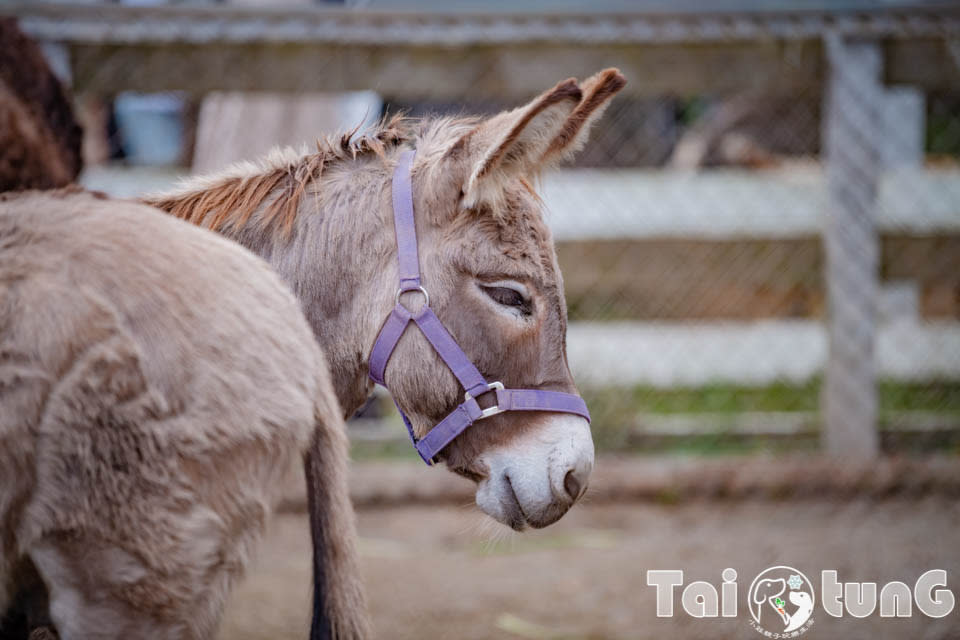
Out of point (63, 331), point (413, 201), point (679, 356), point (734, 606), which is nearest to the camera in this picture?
point (63, 331)

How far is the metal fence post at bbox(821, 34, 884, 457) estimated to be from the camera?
4234 millimetres

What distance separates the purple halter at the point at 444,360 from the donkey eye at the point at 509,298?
0.14 m

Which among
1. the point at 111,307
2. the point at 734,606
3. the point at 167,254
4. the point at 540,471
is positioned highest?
the point at 167,254

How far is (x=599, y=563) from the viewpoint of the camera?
378 centimetres

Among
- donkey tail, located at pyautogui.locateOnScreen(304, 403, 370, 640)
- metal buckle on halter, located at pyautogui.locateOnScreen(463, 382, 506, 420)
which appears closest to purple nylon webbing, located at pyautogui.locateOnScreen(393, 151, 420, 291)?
metal buckle on halter, located at pyautogui.locateOnScreen(463, 382, 506, 420)

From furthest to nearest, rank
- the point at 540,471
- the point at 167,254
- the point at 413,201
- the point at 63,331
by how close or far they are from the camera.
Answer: the point at 413,201, the point at 540,471, the point at 167,254, the point at 63,331

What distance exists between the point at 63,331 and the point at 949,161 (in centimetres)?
705

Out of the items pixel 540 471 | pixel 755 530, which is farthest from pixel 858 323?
pixel 540 471

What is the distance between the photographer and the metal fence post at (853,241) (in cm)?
423

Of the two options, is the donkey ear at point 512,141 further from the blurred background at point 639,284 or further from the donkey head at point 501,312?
the blurred background at point 639,284

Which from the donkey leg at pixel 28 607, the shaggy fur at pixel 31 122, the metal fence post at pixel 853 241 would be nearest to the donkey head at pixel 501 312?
the donkey leg at pixel 28 607

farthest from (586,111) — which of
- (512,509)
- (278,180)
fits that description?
(512,509)

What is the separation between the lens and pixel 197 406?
4.08 feet

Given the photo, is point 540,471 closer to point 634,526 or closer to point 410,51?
point 634,526
